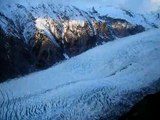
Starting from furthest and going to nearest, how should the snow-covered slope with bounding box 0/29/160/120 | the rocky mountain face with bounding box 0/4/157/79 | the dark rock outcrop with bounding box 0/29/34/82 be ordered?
the rocky mountain face with bounding box 0/4/157/79 < the dark rock outcrop with bounding box 0/29/34/82 < the snow-covered slope with bounding box 0/29/160/120

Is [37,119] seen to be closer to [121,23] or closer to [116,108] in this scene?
[116,108]

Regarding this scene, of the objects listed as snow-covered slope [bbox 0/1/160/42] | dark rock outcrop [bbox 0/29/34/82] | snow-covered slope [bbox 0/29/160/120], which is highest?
snow-covered slope [bbox 0/1/160/42]

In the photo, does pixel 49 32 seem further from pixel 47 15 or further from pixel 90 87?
pixel 90 87

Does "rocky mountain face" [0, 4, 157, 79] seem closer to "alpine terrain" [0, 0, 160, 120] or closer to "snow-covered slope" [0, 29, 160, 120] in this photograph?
"alpine terrain" [0, 0, 160, 120]

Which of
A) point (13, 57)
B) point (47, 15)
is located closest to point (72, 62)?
point (13, 57)

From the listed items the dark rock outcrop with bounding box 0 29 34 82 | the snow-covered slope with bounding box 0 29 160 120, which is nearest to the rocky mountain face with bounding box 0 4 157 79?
the dark rock outcrop with bounding box 0 29 34 82

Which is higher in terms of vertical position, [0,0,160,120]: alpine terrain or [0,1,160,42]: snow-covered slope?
[0,1,160,42]: snow-covered slope

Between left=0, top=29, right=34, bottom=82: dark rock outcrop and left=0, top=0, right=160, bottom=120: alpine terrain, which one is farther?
left=0, top=29, right=34, bottom=82: dark rock outcrop
